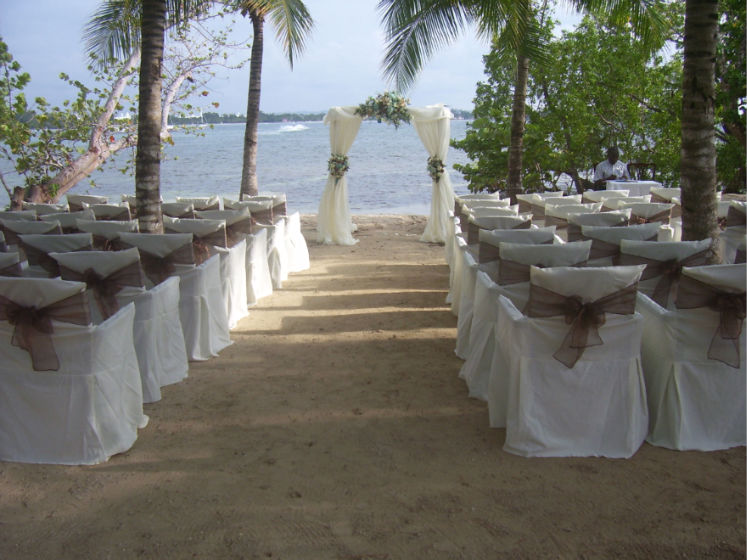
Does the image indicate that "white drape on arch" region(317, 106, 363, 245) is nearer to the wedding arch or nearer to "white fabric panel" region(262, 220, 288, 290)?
the wedding arch

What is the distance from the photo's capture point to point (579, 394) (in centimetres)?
353

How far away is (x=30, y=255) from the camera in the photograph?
489cm

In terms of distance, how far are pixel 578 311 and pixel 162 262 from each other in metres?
3.18

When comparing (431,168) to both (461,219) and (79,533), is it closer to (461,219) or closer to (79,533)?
(461,219)

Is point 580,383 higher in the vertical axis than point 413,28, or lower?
lower

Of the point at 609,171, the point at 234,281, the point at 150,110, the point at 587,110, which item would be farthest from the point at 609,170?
the point at 150,110

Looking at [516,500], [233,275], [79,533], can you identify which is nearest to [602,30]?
[233,275]

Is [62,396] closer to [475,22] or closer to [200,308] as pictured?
[200,308]

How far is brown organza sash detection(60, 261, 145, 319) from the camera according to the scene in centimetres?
429

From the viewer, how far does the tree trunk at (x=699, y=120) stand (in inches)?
171

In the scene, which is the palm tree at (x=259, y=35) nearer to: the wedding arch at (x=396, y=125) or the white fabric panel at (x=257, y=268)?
the wedding arch at (x=396, y=125)

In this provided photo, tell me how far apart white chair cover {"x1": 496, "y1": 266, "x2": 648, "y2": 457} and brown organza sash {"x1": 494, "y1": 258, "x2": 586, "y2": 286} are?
2.87ft

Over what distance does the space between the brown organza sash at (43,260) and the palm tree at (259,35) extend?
18.2ft

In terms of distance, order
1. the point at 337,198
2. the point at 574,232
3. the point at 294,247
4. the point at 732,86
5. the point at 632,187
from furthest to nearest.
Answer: the point at 337,198, the point at 632,187, the point at 732,86, the point at 294,247, the point at 574,232
